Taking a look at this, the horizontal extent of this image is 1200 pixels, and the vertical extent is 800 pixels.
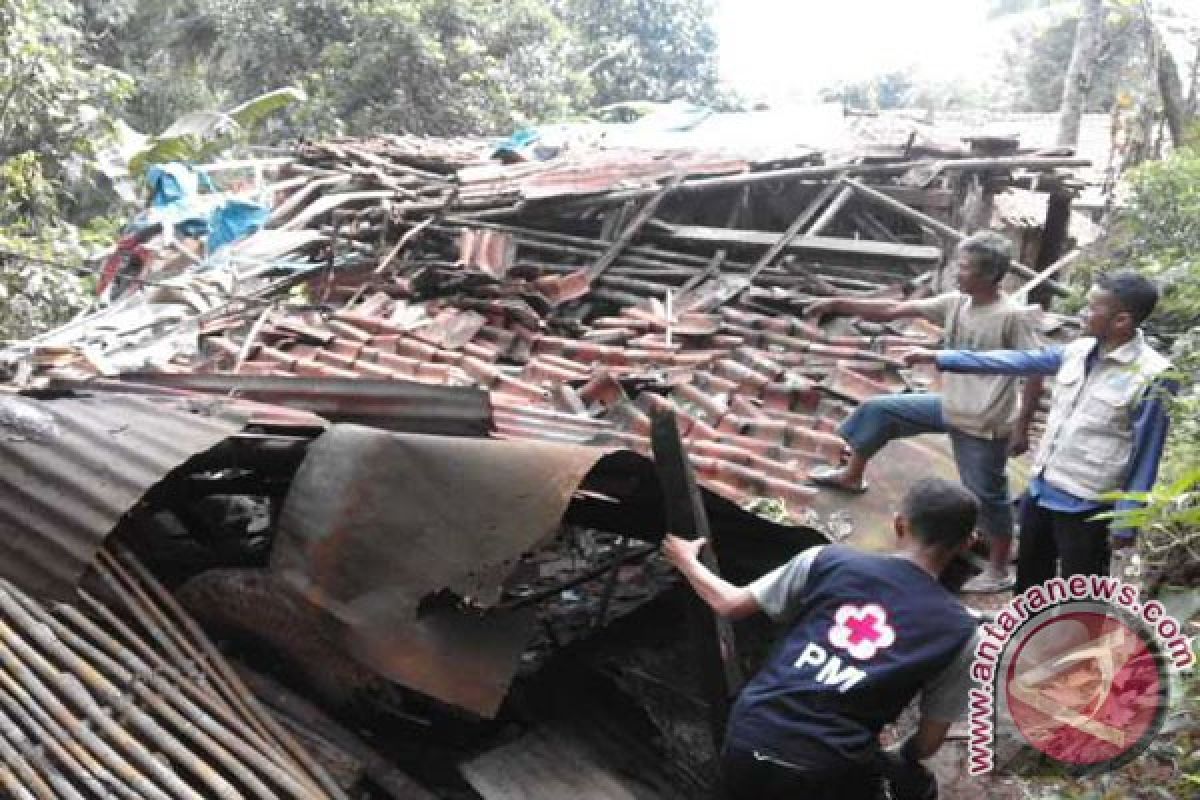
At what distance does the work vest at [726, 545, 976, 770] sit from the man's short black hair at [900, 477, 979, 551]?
88 mm

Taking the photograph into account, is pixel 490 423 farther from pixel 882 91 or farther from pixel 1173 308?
pixel 882 91

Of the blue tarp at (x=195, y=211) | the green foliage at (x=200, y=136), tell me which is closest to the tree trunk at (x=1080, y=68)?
the green foliage at (x=200, y=136)

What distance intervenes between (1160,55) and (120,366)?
38.2 ft

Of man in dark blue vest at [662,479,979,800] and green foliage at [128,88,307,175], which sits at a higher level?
green foliage at [128,88,307,175]

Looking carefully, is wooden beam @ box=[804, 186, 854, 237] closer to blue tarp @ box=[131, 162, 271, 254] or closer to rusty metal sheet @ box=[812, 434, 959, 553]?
rusty metal sheet @ box=[812, 434, 959, 553]

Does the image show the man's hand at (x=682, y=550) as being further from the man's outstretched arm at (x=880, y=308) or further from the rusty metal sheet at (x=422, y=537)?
the man's outstretched arm at (x=880, y=308)

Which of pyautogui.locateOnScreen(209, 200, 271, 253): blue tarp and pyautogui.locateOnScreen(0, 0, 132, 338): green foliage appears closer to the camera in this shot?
pyautogui.locateOnScreen(209, 200, 271, 253): blue tarp

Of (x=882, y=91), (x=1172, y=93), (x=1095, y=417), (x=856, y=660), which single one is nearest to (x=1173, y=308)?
(x=1095, y=417)

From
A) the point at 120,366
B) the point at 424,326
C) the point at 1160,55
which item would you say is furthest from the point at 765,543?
the point at 1160,55

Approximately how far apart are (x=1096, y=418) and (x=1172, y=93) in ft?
34.9

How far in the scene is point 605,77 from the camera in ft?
60.2

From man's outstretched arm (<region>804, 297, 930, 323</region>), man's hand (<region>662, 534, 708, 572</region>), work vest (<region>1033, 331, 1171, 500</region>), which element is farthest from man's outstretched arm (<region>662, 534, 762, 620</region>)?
man's outstretched arm (<region>804, 297, 930, 323</region>)

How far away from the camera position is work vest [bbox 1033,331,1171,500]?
3.30m

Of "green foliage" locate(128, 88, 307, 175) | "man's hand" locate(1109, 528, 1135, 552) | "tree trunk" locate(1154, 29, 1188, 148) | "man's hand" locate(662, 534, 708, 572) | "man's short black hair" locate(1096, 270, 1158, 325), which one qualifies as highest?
"tree trunk" locate(1154, 29, 1188, 148)
